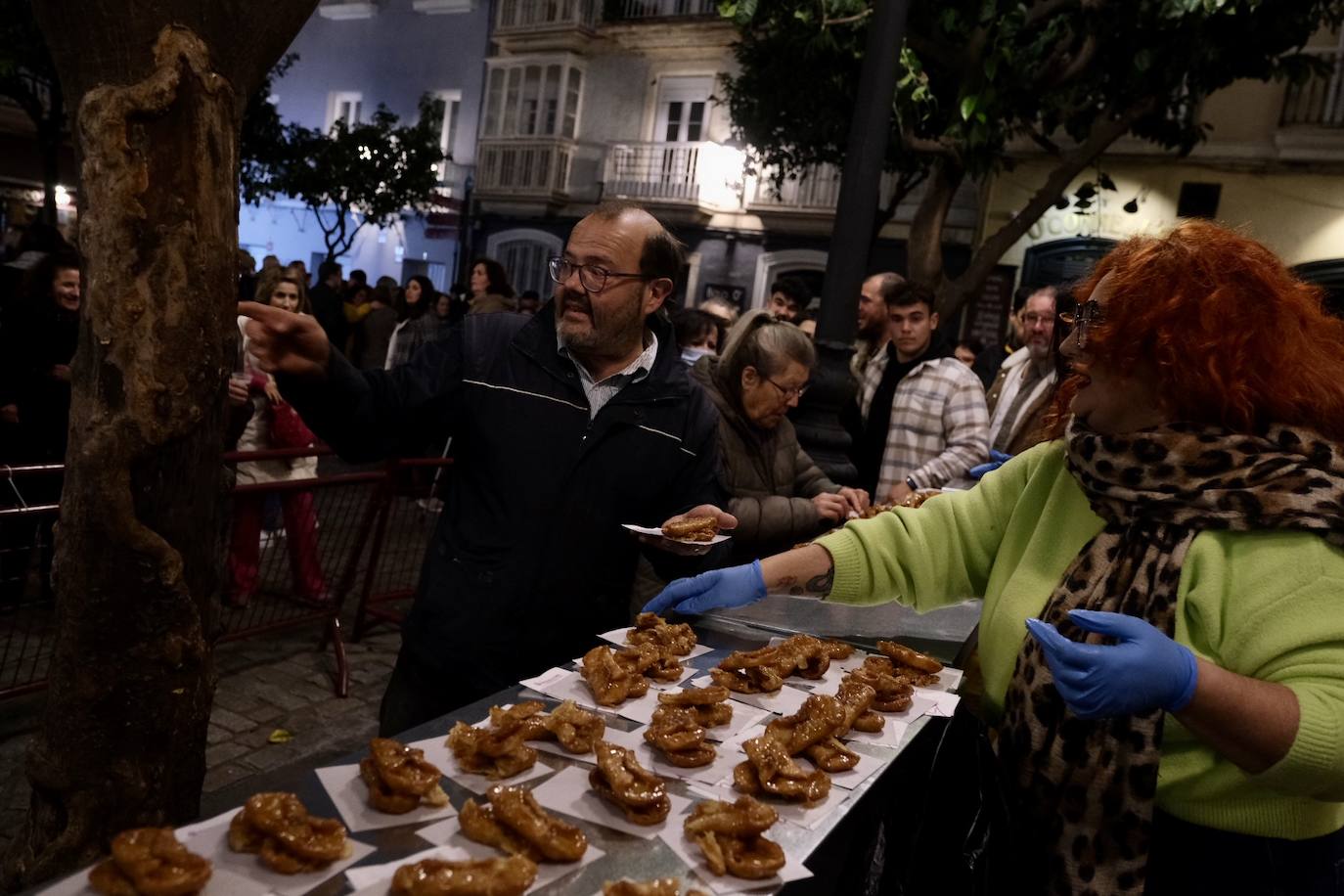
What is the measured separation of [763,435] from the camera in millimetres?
4598

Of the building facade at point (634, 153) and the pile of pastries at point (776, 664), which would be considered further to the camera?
the building facade at point (634, 153)

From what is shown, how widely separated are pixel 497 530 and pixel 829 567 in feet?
3.25

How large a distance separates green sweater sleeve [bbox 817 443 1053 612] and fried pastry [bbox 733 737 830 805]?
0.88 meters

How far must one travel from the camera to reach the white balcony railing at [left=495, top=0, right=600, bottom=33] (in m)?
25.9

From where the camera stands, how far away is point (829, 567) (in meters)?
2.85

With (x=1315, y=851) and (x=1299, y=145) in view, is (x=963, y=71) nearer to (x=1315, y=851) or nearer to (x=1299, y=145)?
(x=1315, y=851)

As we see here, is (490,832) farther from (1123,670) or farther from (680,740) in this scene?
(1123,670)

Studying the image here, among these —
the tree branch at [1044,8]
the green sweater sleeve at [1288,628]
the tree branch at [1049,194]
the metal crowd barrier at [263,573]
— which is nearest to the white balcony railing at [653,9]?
the tree branch at [1049,194]

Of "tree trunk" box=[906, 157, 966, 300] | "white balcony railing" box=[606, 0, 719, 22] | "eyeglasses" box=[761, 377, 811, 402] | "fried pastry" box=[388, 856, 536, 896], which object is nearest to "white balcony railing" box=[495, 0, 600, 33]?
"white balcony railing" box=[606, 0, 719, 22]

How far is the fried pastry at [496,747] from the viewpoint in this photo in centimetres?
188

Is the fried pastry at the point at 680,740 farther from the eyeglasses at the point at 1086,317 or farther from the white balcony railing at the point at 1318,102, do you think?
the white balcony railing at the point at 1318,102

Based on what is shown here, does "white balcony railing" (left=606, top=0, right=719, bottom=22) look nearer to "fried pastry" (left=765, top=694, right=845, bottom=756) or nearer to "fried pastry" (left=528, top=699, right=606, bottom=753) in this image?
"fried pastry" (left=765, top=694, right=845, bottom=756)

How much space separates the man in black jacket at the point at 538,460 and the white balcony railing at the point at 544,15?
24.9 meters

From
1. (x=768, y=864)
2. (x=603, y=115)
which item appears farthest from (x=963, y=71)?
(x=603, y=115)
